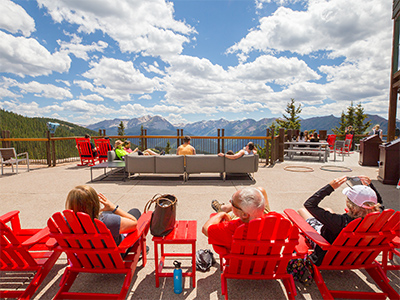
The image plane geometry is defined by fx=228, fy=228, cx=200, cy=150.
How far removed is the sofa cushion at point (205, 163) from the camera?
6.13m

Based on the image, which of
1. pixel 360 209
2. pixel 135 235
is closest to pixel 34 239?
pixel 135 235

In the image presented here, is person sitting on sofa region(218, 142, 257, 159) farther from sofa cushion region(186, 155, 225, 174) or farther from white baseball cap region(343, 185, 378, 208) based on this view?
white baseball cap region(343, 185, 378, 208)

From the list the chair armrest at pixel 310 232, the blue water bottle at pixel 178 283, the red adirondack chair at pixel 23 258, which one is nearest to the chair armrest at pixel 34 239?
the red adirondack chair at pixel 23 258

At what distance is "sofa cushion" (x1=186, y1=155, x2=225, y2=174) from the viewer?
6133 mm

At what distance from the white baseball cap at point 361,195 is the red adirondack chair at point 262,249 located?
66 centimetres

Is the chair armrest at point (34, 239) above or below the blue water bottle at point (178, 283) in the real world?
above

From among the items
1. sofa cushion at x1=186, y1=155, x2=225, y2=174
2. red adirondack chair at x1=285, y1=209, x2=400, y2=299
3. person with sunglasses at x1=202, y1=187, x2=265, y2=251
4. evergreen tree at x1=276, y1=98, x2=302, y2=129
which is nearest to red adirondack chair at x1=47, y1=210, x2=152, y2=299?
person with sunglasses at x1=202, y1=187, x2=265, y2=251

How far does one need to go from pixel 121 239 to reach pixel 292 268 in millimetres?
1617

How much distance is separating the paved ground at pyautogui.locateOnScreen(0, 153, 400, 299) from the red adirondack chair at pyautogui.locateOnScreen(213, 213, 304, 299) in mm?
217

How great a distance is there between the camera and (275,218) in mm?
1624

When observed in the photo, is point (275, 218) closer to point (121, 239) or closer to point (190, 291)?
point (190, 291)

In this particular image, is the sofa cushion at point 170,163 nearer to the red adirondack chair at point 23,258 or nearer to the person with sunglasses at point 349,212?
the red adirondack chair at point 23,258

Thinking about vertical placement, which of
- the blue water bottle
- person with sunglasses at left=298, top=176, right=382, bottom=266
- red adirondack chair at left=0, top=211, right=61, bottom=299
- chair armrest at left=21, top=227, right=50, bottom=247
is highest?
person with sunglasses at left=298, top=176, right=382, bottom=266

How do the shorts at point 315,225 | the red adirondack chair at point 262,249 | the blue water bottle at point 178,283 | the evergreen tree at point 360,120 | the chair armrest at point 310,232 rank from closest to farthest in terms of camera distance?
the red adirondack chair at point 262,249 < the chair armrest at point 310,232 < the blue water bottle at point 178,283 < the shorts at point 315,225 < the evergreen tree at point 360,120
